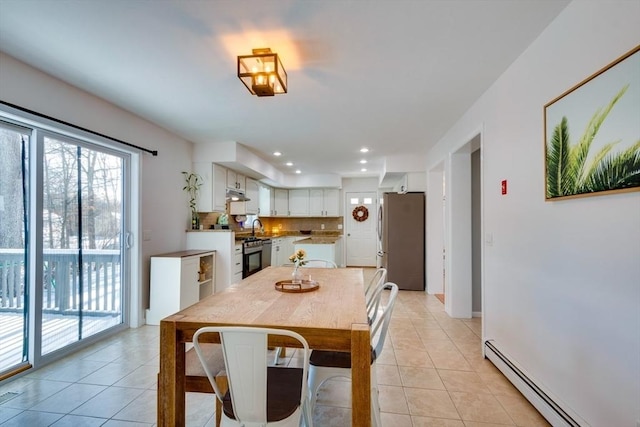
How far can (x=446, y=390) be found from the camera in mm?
2094

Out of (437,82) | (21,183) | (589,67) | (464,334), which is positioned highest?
(437,82)

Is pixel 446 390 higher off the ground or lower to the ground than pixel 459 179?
lower

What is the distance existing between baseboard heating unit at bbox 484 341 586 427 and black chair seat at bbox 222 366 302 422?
1.48 metres

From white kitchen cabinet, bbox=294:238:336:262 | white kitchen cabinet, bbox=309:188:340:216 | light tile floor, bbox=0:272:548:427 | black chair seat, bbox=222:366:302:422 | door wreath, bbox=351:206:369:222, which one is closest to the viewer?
black chair seat, bbox=222:366:302:422

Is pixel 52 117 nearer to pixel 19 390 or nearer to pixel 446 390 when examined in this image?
pixel 19 390

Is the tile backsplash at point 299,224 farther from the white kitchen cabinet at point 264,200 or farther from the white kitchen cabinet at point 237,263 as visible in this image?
the white kitchen cabinet at point 237,263

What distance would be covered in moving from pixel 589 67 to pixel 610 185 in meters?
0.63

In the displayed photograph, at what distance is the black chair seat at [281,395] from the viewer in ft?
4.00

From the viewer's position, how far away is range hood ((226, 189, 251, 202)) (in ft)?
16.3

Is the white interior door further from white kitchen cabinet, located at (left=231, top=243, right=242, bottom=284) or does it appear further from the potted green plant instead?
the potted green plant

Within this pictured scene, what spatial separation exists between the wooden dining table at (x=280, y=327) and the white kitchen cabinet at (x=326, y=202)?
5.83 m

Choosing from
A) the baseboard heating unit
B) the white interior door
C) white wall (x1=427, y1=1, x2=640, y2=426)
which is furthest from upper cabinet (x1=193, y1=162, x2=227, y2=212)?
the white interior door

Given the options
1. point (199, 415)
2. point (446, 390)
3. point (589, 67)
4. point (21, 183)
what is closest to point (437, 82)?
point (589, 67)

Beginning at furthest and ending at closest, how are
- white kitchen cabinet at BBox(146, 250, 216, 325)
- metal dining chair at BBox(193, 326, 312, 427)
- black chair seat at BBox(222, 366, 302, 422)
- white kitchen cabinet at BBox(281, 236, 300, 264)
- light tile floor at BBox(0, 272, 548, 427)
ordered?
white kitchen cabinet at BBox(281, 236, 300, 264)
white kitchen cabinet at BBox(146, 250, 216, 325)
light tile floor at BBox(0, 272, 548, 427)
black chair seat at BBox(222, 366, 302, 422)
metal dining chair at BBox(193, 326, 312, 427)
